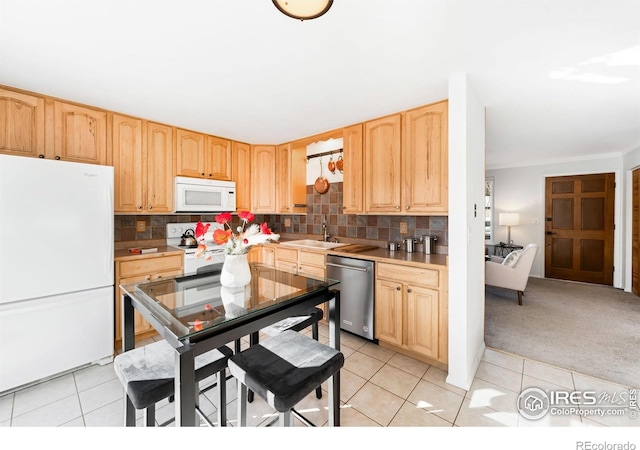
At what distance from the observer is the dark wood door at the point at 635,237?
13.2ft

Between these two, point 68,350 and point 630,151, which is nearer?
point 68,350

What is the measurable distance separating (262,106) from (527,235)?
5.68 metres

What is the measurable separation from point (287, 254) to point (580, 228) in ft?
17.8

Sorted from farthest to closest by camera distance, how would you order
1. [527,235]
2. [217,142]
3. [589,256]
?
1. [527,235]
2. [589,256]
3. [217,142]

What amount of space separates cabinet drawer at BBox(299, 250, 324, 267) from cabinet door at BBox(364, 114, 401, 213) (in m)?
0.74

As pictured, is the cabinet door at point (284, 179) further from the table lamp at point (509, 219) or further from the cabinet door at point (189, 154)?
the table lamp at point (509, 219)

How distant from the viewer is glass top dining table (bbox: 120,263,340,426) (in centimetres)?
104

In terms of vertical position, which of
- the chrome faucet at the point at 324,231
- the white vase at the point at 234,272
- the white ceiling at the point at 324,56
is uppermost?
the white ceiling at the point at 324,56

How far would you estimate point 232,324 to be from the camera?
47.1 inches

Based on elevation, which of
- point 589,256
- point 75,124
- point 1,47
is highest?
point 1,47

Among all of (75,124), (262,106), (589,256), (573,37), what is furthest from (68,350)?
(589,256)

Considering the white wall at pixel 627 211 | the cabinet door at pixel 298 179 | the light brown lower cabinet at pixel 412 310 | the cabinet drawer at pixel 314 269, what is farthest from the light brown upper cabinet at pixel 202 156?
the white wall at pixel 627 211

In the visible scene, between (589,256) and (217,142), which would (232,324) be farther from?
(589,256)

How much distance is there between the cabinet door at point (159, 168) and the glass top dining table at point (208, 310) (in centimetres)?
150
